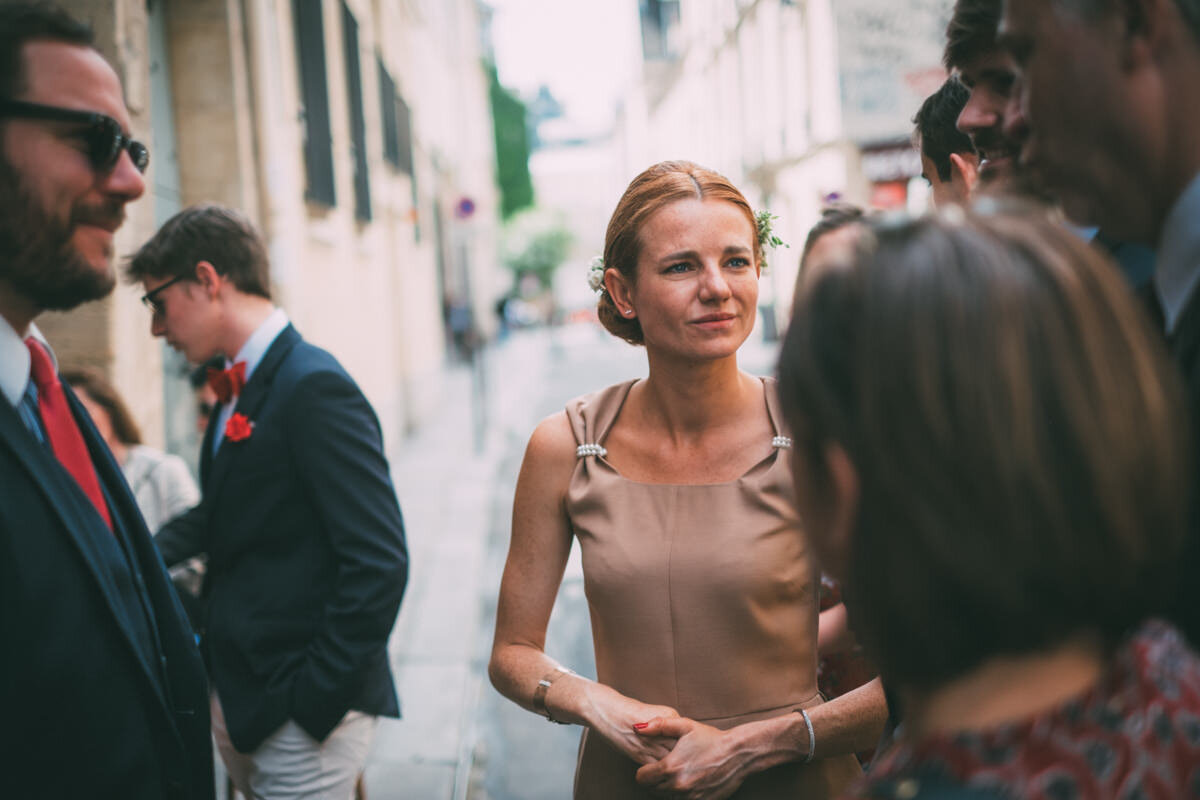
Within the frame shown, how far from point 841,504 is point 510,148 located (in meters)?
42.3

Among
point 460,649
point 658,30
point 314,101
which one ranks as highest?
point 658,30

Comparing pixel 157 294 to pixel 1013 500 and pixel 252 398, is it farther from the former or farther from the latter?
pixel 1013 500

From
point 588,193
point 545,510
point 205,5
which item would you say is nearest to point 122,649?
point 545,510

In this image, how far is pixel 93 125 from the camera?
1566 millimetres

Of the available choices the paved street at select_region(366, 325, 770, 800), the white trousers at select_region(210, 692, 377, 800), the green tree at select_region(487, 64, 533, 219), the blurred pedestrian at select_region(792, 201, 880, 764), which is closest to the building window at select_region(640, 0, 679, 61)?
the green tree at select_region(487, 64, 533, 219)

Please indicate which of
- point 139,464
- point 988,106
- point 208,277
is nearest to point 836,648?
point 988,106

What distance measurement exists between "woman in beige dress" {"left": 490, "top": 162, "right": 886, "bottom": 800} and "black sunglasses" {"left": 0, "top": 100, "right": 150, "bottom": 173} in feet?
3.48

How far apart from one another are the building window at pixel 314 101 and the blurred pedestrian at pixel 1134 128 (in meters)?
7.39

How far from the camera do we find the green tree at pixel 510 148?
40125 millimetres

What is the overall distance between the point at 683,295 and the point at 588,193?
103239mm

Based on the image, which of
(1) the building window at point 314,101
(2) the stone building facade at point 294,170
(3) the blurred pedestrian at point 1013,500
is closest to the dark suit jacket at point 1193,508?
(3) the blurred pedestrian at point 1013,500

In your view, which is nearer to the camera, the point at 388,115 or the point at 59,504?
the point at 59,504

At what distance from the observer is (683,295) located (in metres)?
2.11

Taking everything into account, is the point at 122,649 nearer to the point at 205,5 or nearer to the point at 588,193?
the point at 205,5
